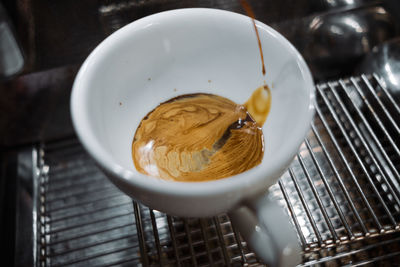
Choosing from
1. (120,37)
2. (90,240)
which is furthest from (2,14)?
(90,240)

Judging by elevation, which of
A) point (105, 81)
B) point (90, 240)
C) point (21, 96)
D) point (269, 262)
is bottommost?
point (269, 262)

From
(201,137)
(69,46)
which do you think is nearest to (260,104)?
(201,137)

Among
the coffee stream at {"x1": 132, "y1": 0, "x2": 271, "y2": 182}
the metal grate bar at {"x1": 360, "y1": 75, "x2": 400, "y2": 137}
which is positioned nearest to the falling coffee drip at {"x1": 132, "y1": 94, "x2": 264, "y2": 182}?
the coffee stream at {"x1": 132, "y1": 0, "x2": 271, "y2": 182}

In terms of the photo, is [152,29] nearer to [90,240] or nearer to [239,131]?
[239,131]

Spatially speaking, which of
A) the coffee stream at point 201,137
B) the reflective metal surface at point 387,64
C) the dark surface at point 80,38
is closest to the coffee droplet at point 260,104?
the coffee stream at point 201,137

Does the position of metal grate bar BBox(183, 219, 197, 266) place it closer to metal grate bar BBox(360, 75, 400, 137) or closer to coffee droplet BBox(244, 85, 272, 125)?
coffee droplet BBox(244, 85, 272, 125)

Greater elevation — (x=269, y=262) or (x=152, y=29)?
(x=152, y=29)

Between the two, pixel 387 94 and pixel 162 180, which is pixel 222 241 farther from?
pixel 387 94
